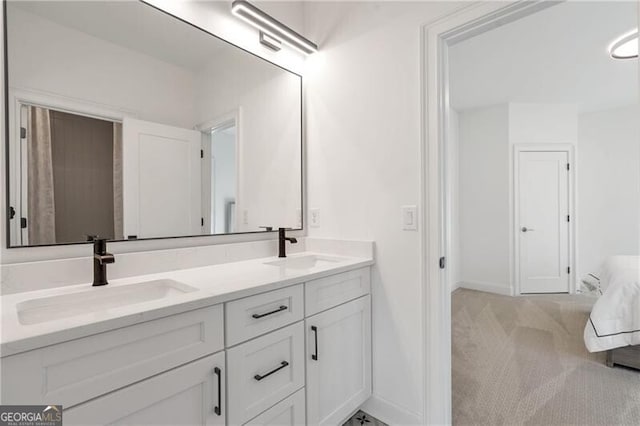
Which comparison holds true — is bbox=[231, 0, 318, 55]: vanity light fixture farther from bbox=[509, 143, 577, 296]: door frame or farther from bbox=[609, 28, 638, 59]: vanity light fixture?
bbox=[509, 143, 577, 296]: door frame

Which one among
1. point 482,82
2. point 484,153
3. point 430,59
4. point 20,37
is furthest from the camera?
point 484,153

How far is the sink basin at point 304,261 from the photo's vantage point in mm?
1758

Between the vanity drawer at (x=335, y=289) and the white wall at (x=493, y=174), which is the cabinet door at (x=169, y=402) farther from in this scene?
the white wall at (x=493, y=174)

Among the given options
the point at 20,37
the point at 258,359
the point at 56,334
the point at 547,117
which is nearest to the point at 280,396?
the point at 258,359

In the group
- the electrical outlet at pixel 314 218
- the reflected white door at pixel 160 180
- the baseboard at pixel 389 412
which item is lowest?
the baseboard at pixel 389 412

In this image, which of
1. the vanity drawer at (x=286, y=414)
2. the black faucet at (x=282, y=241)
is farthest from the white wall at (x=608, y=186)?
the vanity drawer at (x=286, y=414)

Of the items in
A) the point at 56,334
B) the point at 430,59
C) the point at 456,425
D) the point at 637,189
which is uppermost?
the point at 430,59

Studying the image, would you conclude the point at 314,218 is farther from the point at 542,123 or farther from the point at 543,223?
the point at 542,123

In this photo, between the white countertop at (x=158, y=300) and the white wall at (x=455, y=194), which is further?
the white wall at (x=455, y=194)

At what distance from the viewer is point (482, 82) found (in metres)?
3.44

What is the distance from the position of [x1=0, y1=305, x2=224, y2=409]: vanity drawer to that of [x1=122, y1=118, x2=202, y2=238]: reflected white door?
24.9 inches

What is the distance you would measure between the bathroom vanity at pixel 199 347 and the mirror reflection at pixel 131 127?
286mm

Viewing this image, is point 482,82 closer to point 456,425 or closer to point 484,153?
point 484,153

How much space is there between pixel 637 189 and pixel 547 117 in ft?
4.86
